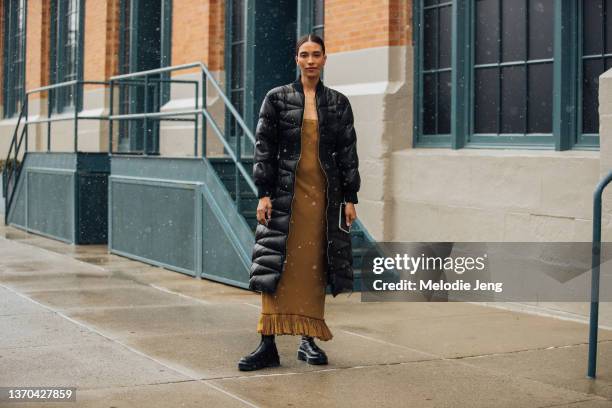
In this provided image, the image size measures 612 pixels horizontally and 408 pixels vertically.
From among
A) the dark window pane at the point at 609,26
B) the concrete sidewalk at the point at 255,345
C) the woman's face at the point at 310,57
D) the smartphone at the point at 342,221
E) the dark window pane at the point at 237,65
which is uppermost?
the dark window pane at the point at 237,65

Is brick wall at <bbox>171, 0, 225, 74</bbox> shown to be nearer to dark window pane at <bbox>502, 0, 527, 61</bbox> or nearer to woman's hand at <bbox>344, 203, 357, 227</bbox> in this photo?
dark window pane at <bbox>502, 0, 527, 61</bbox>

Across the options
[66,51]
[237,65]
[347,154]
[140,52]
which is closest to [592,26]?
[347,154]

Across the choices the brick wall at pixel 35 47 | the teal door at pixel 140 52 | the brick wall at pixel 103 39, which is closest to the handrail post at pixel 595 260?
the teal door at pixel 140 52

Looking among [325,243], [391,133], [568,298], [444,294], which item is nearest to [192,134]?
[391,133]

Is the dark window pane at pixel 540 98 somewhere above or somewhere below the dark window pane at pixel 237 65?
below

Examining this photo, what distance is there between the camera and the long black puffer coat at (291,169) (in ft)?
21.5

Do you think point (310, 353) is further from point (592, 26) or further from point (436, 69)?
point (436, 69)

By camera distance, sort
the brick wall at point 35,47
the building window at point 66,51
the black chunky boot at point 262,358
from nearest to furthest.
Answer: the black chunky boot at point 262,358
the building window at point 66,51
the brick wall at point 35,47

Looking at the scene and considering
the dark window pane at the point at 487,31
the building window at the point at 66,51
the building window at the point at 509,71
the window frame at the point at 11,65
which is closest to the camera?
the building window at the point at 509,71

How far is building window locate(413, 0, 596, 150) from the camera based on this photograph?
8.84 meters

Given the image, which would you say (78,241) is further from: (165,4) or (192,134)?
(165,4)

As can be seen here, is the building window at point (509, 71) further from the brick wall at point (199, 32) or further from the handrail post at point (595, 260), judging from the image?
the brick wall at point (199, 32)

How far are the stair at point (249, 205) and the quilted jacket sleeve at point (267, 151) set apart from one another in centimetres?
378

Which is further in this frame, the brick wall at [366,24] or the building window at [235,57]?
the building window at [235,57]
